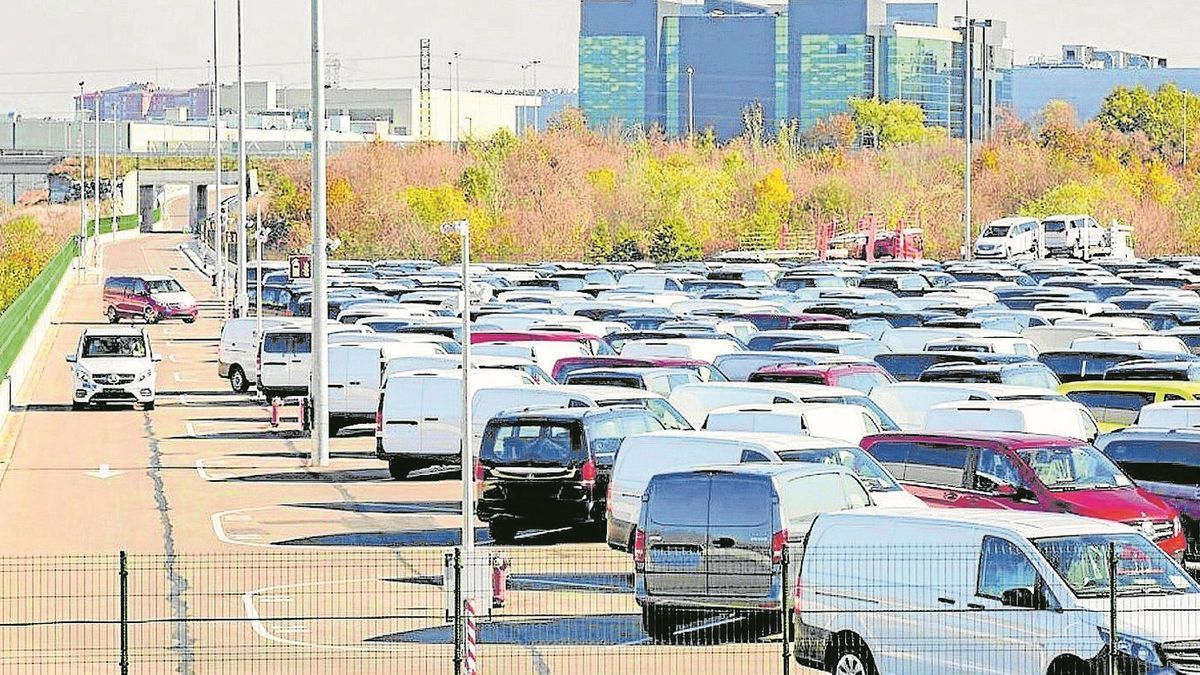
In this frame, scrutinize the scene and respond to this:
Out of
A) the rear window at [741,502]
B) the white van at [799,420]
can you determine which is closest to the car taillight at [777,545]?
the rear window at [741,502]

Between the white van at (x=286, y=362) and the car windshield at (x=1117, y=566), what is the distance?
93.6ft

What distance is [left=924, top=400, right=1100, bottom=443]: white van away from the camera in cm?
2552

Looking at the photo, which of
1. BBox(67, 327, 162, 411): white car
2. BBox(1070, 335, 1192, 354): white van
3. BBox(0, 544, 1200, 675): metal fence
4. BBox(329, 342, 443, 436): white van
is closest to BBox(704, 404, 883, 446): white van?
BBox(0, 544, 1200, 675): metal fence

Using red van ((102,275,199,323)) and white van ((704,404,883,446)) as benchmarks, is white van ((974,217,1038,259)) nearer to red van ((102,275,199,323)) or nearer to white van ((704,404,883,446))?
red van ((102,275,199,323))

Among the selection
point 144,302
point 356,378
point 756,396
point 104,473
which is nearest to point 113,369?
point 356,378

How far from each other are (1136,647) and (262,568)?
10.9 m

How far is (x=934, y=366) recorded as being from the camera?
33.8 m

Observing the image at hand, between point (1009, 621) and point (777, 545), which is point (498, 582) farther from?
point (1009, 621)

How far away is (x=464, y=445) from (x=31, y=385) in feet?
103

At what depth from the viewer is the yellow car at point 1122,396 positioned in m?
28.8

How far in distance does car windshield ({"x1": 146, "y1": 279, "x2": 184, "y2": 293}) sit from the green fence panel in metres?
3.46

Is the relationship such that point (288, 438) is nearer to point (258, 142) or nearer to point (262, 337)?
point (262, 337)

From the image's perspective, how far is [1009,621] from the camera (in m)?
15.1

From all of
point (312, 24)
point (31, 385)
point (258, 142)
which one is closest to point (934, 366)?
point (312, 24)
